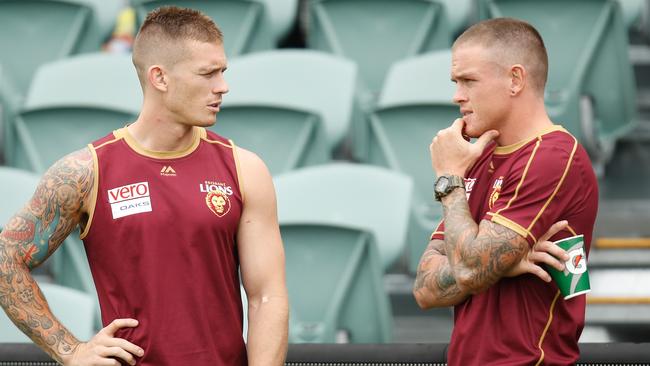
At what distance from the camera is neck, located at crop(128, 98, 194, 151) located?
3.17 metres

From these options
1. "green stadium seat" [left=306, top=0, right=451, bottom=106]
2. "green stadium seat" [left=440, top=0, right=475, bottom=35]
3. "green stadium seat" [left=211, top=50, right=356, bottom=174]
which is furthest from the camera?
"green stadium seat" [left=440, top=0, right=475, bottom=35]

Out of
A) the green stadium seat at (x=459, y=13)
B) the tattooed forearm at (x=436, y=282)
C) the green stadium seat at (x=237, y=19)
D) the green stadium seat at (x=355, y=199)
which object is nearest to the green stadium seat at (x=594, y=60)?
the green stadium seat at (x=459, y=13)

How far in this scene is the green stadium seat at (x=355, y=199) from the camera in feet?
17.8

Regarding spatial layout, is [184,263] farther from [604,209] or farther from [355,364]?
[604,209]

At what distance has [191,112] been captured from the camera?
10.3 feet

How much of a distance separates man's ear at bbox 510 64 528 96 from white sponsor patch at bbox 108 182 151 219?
0.93 metres

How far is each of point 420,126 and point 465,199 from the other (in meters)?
2.88

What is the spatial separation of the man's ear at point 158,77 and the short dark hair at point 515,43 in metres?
0.76

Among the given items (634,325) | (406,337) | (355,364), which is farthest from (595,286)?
(355,364)

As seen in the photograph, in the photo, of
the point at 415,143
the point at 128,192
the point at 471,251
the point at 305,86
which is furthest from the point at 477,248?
the point at 305,86

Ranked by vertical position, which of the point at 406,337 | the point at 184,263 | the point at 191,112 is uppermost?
the point at 191,112

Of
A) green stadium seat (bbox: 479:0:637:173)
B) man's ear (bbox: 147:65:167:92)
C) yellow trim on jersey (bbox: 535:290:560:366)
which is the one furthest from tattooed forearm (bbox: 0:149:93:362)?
green stadium seat (bbox: 479:0:637:173)

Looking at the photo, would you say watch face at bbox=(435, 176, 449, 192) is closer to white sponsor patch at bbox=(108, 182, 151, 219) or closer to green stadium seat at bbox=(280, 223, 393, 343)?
white sponsor patch at bbox=(108, 182, 151, 219)

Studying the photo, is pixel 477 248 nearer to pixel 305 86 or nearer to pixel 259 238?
pixel 259 238
